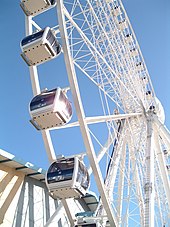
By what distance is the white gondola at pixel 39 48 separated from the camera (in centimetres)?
762

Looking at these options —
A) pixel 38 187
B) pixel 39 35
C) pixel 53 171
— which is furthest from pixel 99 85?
pixel 38 187

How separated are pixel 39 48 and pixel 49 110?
1521 millimetres

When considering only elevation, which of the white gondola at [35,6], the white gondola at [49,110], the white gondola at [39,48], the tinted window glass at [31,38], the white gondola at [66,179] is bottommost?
the white gondola at [66,179]

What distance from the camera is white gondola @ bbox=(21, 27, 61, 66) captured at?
7625mm

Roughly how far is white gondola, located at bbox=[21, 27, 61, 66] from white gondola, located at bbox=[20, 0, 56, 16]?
725mm

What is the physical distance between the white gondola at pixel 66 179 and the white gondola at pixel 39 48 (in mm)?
2476

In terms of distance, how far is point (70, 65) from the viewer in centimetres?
727

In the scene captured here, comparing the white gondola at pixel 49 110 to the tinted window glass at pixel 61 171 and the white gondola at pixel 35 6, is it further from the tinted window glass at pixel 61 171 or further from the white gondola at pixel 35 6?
the white gondola at pixel 35 6

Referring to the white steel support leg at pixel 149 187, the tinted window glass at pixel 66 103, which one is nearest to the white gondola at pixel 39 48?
the tinted window glass at pixel 66 103

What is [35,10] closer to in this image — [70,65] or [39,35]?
[39,35]

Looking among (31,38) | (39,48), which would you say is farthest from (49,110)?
(31,38)

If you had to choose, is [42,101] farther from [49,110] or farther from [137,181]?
[137,181]

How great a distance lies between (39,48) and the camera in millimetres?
7680

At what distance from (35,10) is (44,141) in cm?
340
